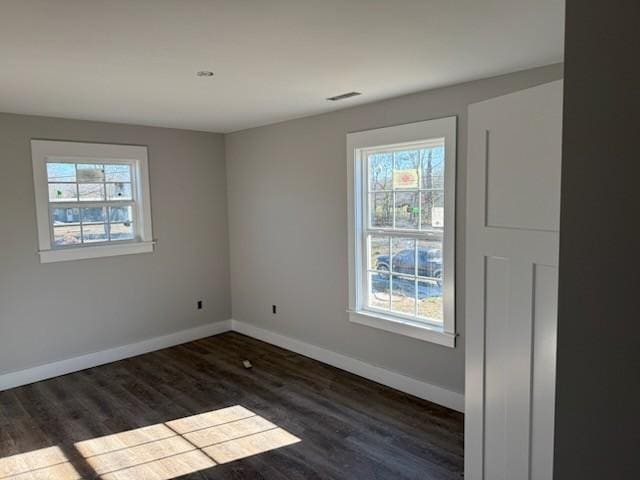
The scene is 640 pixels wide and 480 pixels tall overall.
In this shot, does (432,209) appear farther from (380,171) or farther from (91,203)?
(91,203)

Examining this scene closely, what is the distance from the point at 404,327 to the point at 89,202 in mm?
3288

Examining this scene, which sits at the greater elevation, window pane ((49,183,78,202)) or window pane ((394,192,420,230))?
window pane ((49,183,78,202))

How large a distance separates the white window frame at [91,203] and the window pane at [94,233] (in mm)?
61

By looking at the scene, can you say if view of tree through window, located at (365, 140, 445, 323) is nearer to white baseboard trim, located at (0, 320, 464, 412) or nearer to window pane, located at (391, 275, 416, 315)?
window pane, located at (391, 275, 416, 315)

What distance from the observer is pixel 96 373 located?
438 centimetres

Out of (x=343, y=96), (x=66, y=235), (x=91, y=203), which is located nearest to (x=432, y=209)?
(x=343, y=96)

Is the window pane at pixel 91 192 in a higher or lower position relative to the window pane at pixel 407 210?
higher

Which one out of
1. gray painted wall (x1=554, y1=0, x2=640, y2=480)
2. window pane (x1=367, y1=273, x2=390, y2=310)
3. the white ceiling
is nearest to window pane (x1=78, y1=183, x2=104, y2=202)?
the white ceiling

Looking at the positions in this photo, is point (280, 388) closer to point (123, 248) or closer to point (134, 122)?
point (123, 248)

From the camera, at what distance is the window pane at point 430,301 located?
3596mm

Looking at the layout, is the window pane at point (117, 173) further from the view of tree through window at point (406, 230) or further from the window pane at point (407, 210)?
the window pane at point (407, 210)

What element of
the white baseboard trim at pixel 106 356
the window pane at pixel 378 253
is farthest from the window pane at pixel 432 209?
the white baseboard trim at pixel 106 356

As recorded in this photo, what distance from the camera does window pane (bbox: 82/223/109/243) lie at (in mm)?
4527

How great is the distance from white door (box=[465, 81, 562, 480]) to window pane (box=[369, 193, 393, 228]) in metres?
1.97
